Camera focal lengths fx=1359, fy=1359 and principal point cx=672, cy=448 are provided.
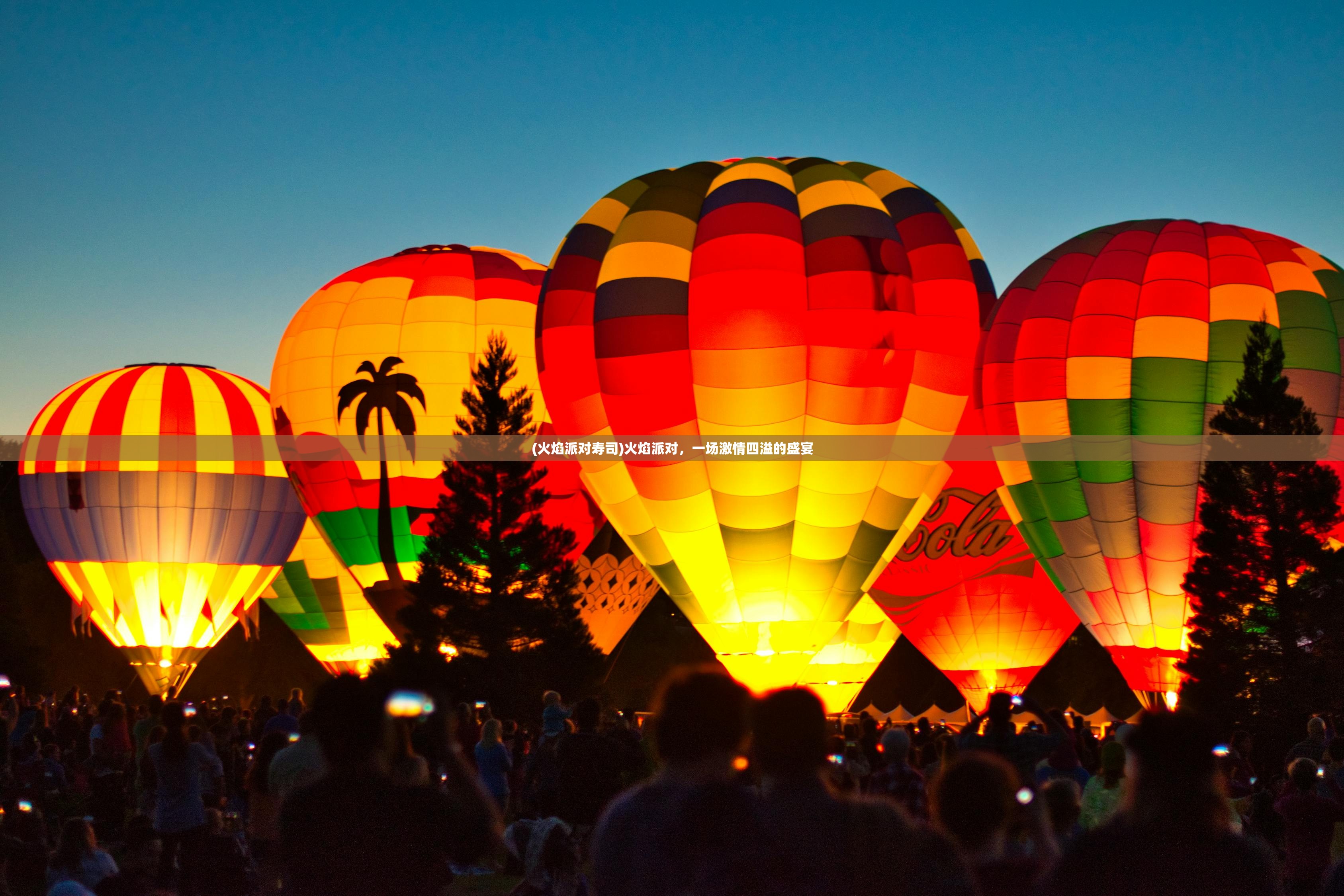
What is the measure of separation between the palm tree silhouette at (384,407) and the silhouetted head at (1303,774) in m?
13.4

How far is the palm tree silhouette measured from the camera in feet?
57.0

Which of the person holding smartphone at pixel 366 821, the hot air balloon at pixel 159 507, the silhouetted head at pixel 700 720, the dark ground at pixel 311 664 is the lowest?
the dark ground at pixel 311 664

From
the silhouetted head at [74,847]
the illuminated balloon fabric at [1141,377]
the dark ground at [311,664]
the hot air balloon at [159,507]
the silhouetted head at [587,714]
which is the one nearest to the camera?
the silhouetted head at [74,847]

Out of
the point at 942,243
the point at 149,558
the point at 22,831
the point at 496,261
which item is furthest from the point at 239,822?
the point at 149,558

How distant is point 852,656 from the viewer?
1778 centimetres

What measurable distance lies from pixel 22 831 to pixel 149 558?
16720 mm

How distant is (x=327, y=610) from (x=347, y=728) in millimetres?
19268

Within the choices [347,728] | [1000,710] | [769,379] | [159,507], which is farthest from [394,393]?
[347,728]

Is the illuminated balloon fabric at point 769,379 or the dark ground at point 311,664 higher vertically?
the illuminated balloon fabric at point 769,379

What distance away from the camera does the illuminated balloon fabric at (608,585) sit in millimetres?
18531

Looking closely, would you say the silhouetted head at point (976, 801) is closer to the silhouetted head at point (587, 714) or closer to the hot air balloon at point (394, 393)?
the silhouetted head at point (587, 714)

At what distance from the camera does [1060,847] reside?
11.0 ft

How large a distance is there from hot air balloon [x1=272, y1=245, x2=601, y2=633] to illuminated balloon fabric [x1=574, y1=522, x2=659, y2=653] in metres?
0.46

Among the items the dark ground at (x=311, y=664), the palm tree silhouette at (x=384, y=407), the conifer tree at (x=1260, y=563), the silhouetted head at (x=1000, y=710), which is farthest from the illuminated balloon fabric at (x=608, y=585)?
the silhouetted head at (x=1000, y=710)
